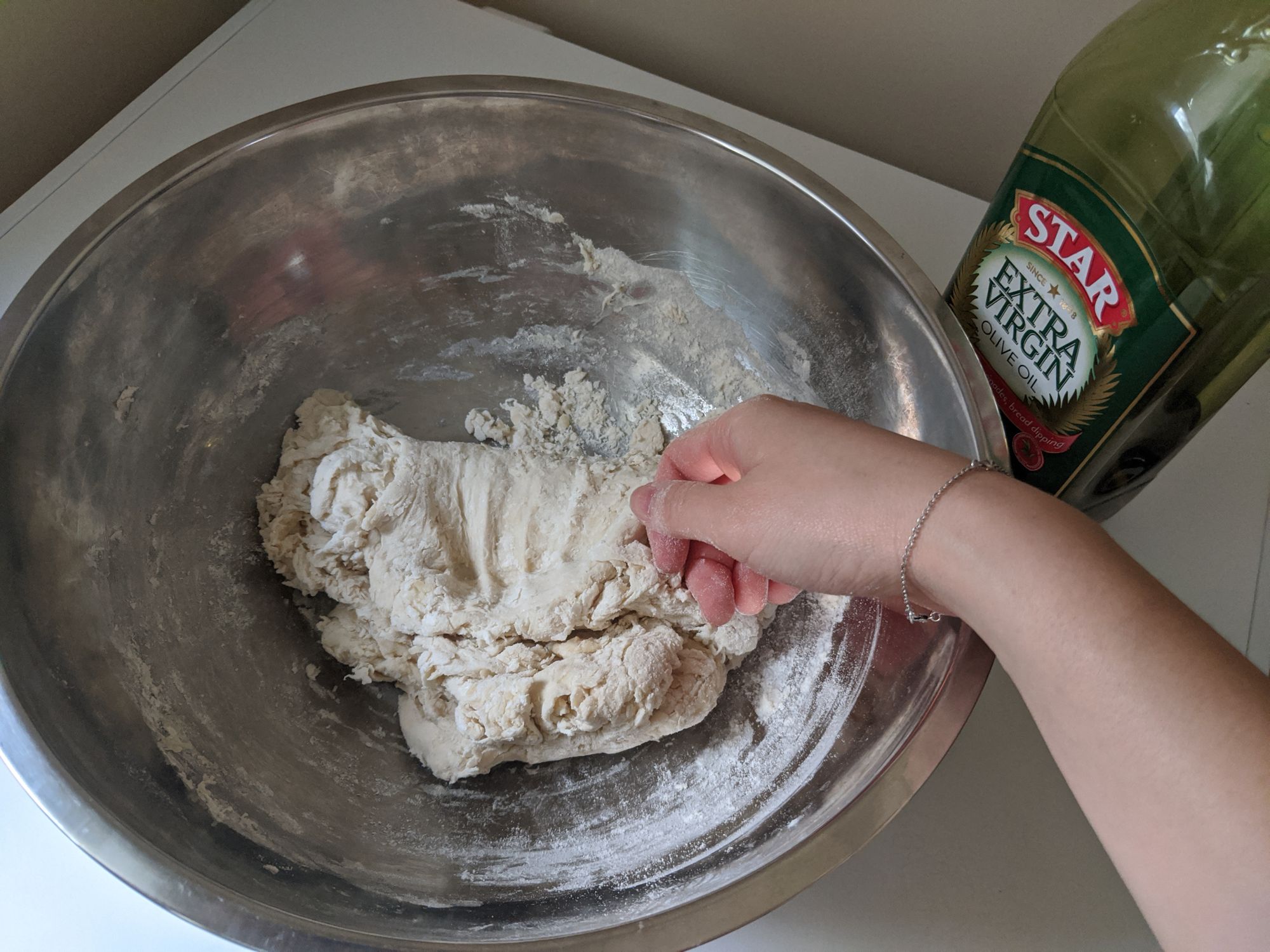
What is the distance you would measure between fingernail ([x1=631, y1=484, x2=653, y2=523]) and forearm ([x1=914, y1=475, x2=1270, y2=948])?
330 mm

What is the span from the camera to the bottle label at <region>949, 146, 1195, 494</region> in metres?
0.74

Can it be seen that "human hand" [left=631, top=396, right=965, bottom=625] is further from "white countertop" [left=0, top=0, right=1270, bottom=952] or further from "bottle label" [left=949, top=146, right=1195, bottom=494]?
"white countertop" [left=0, top=0, right=1270, bottom=952]

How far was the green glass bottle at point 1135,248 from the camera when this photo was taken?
655mm

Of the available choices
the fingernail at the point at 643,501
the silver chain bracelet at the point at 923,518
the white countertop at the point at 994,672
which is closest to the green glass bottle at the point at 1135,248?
the silver chain bracelet at the point at 923,518

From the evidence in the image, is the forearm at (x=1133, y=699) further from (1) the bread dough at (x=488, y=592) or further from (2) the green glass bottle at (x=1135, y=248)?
(1) the bread dough at (x=488, y=592)

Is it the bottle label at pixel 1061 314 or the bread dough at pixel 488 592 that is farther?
the bread dough at pixel 488 592

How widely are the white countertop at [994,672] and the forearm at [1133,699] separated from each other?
0.33 metres

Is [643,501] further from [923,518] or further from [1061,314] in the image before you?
[1061,314]

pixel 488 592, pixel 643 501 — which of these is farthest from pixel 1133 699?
pixel 488 592

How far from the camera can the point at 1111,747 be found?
59cm

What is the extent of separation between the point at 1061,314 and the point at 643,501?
48cm

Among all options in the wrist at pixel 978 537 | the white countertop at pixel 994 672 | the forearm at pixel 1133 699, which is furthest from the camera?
the white countertop at pixel 994 672

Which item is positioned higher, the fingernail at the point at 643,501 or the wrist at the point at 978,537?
the wrist at the point at 978,537

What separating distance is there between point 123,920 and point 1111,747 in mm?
937
